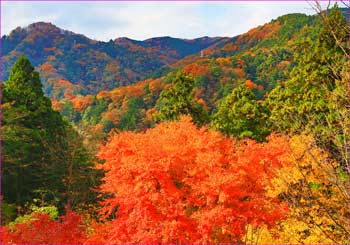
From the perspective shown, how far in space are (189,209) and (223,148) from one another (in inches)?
137

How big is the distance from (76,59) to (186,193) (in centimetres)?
11450

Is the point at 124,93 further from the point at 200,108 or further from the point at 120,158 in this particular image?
the point at 120,158

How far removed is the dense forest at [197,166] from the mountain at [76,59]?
211ft

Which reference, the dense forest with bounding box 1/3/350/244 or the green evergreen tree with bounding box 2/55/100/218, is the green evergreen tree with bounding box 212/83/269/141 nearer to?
the dense forest with bounding box 1/3/350/244

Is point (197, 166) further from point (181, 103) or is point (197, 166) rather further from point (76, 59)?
point (76, 59)

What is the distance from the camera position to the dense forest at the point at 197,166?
6.24 m

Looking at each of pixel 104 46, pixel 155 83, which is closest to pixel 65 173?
pixel 155 83

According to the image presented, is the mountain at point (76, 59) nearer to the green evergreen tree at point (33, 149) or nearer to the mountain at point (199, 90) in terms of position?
the mountain at point (199, 90)

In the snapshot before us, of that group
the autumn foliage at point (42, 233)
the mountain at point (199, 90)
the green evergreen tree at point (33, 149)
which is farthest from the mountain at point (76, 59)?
the autumn foliage at point (42, 233)

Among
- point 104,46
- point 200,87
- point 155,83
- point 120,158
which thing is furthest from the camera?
point 104,46

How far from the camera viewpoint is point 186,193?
15414 mm

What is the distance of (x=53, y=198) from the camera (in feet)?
77.1

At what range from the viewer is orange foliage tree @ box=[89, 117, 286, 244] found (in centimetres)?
1386

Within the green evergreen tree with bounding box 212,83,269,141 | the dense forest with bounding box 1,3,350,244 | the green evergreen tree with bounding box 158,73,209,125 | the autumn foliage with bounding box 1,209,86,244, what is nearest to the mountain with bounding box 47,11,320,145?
the dense forest with bounding box 1,3,350,244
